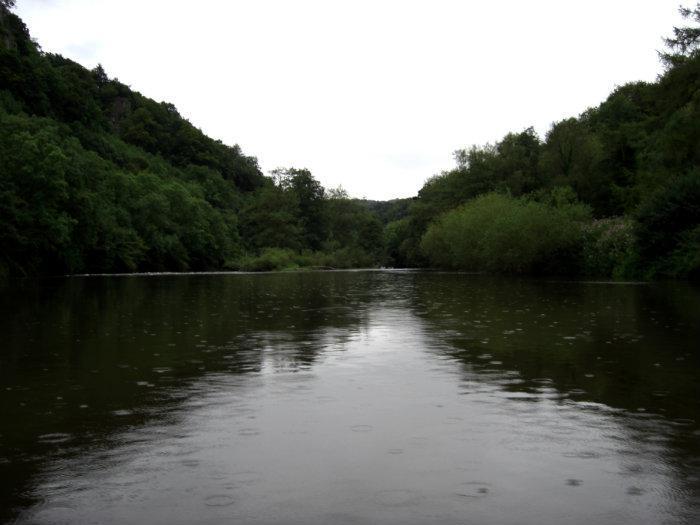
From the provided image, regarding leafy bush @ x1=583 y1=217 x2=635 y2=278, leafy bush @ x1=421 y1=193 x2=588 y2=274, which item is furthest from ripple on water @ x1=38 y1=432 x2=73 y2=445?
leafy bush @ x1=421 y1=193 x2=588 y2=274

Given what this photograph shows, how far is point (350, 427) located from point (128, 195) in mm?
80169

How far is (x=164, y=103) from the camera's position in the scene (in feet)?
611

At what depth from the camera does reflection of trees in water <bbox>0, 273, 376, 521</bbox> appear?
6.72 meters

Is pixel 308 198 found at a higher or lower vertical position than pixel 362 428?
higher

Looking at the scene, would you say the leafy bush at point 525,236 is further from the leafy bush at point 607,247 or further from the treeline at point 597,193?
the leafy bush at point 607,247

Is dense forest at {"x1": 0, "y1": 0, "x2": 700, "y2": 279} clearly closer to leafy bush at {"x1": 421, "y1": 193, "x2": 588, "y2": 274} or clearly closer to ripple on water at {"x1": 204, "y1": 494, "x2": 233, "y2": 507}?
leafy bush at {"x1": 421, "y1": 193, "x2": 588, "y2": 274}

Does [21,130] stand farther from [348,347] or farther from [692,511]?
[692,511]

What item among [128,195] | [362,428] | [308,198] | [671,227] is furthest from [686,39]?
[308,198]

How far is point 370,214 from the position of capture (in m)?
138

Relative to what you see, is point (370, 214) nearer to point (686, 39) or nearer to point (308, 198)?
point (308, 198)

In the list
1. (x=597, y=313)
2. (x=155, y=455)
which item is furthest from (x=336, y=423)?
(x=597, y=313)

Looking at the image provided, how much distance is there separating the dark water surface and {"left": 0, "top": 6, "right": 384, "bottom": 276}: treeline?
1625 inches

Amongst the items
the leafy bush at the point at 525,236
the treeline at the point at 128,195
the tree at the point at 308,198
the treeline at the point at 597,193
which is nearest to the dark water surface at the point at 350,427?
the treeline at the point at 597,193

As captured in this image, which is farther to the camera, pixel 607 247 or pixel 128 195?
pixel 128 195
